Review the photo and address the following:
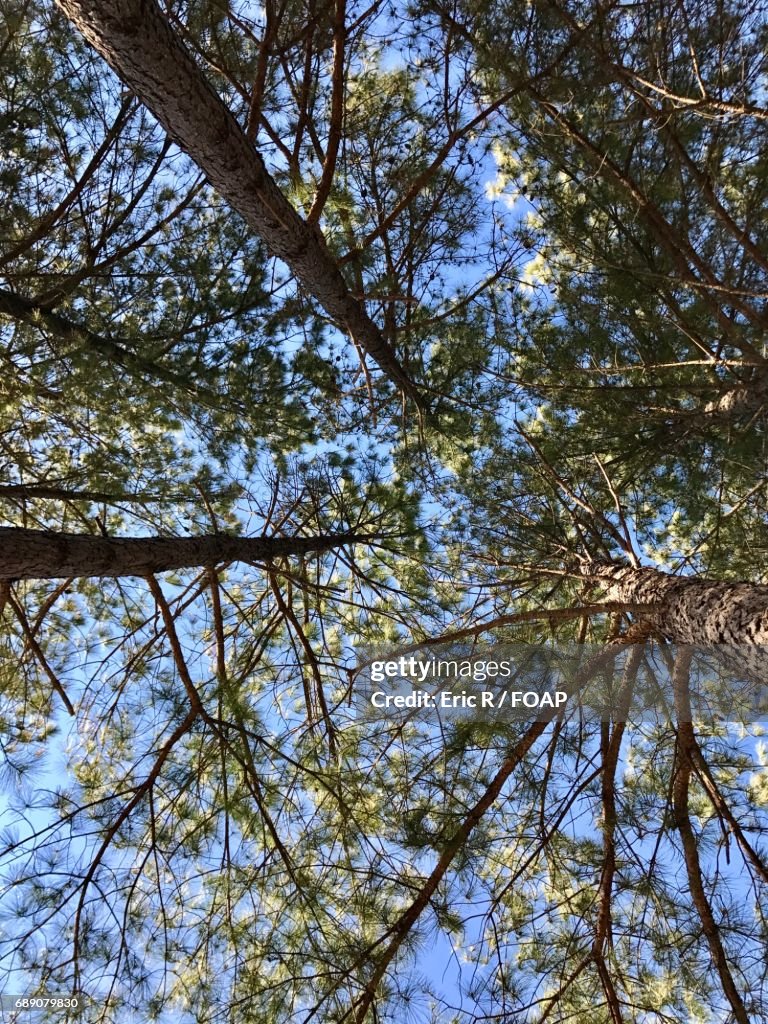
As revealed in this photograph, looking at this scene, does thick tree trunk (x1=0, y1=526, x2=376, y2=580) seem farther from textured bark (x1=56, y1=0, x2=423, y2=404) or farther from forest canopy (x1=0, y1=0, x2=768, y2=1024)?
textured bark (x1=56, y1=0, x2=423, y2=404)

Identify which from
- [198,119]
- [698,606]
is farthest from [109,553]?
[698,606]

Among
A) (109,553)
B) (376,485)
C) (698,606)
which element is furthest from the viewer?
(376,485)

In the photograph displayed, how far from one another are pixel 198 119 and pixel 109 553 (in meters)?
1.61

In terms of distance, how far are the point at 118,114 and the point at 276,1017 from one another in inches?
160

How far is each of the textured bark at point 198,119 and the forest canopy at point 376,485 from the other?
13 mm

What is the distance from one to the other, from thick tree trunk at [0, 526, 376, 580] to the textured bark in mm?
1304

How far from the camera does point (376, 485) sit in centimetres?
378

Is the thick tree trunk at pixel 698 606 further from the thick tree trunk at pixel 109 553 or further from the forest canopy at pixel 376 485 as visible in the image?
the thick tree trunk at pixel 109 553

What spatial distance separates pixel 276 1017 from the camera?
98.7 inches

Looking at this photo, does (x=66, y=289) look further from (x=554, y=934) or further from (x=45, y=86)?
(x=554, y=934)

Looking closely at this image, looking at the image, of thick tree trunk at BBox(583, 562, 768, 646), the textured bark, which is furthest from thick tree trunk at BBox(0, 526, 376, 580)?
thick tree trunk at BBox(583, 562, 768, 646)

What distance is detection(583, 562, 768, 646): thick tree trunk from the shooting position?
2008 mm

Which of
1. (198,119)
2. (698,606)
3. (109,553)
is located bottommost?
(698,606)

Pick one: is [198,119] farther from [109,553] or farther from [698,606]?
[698,606]
